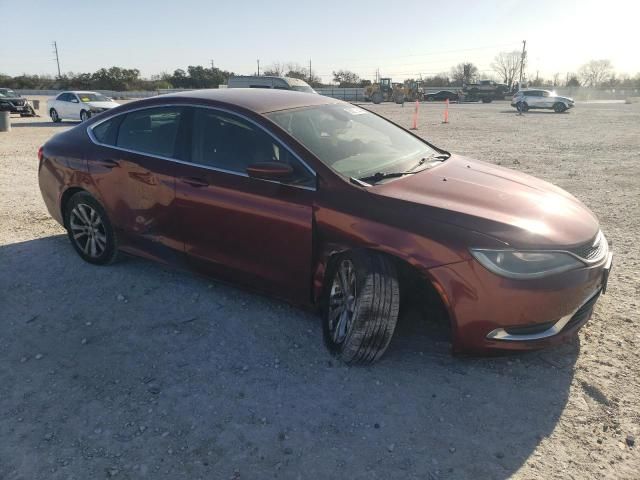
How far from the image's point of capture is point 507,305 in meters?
2.80

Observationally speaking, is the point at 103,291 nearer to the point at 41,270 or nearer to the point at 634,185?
the point at 41,270

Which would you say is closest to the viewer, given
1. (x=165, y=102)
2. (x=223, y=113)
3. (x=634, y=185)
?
(x=223, y=113)

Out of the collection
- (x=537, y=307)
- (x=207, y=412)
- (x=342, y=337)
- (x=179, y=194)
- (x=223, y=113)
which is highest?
(x=223, y=113)

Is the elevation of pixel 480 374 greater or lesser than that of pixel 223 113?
Result: lesser

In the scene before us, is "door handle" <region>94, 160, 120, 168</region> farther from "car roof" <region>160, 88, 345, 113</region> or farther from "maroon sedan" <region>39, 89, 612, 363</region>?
"car roof" <region>160, 88, 345, 113</region>

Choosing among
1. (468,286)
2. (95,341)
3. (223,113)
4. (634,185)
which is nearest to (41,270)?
(95,341)

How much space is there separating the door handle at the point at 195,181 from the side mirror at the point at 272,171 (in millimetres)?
532

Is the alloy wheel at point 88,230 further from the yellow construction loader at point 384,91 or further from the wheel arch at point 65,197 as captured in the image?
the yellow construction loader at point 384,91

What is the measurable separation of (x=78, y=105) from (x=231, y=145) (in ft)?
66.4

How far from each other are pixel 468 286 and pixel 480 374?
0.69 m

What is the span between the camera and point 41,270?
4.68m

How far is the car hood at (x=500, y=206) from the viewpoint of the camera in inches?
113

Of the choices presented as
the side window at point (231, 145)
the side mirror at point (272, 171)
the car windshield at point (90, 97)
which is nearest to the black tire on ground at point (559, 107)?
the car windshield at point (90, 97)

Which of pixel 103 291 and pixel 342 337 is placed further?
pixel 103 291
